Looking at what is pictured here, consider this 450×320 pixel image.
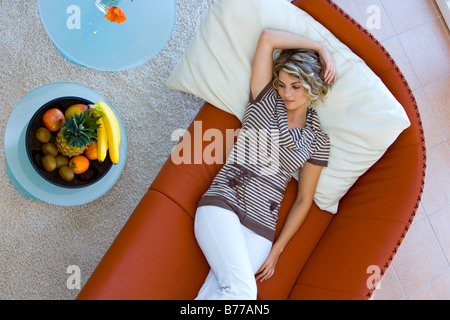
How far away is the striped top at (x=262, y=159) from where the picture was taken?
1880 millimetres

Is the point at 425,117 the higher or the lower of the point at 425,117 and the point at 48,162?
the lower

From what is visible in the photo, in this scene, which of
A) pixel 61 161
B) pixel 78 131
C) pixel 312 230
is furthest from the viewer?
pixel 312 230

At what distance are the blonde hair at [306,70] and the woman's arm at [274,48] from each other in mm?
25

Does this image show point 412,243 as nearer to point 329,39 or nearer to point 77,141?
point 329,39

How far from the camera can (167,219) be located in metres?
1.81

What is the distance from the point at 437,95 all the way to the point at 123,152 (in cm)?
199

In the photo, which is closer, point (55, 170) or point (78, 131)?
point (78, 131)

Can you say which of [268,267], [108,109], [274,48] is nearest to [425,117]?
[274,48]

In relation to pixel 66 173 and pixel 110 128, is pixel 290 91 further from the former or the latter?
pixel 66 173

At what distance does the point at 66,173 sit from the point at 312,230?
1.14m

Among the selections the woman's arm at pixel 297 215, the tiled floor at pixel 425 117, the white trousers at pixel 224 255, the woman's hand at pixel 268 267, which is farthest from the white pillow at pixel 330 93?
the tiled floor at pixel 425 117

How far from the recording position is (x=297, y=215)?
193 cm

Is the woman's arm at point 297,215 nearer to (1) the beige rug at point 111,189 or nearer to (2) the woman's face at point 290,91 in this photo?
(2) the woman's face at point 290,91

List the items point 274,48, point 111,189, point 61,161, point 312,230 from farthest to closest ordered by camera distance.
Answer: point 111,189, point 312,230, point 274,48, point 61,161
